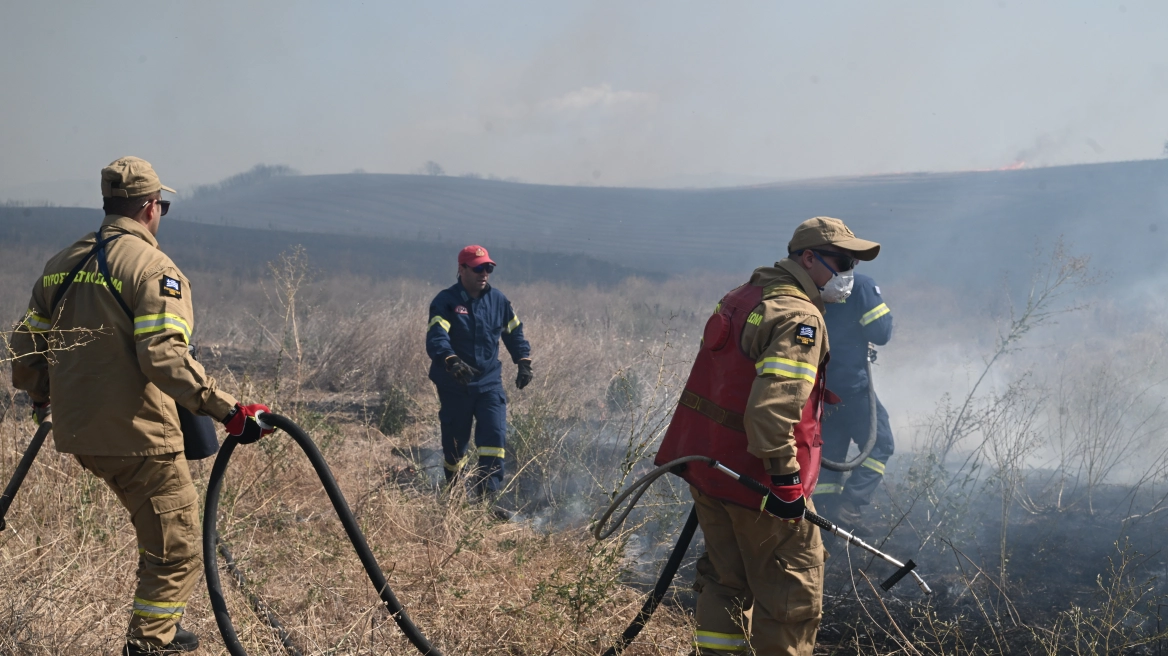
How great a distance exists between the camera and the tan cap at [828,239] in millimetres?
2854

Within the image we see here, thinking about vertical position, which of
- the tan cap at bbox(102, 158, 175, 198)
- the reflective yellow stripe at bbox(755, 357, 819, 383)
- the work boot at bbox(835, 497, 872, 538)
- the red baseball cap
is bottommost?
the work boot at bbox(835, 497, 872, 538)

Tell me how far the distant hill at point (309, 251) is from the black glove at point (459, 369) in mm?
11156

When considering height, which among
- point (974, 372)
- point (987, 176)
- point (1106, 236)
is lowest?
point (974, 372)

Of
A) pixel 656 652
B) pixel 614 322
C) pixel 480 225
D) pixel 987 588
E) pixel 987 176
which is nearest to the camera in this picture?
pixel 656 652

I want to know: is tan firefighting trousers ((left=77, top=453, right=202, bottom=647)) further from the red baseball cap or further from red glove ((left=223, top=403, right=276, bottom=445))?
the red baseball cap

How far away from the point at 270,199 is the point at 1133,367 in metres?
20.5

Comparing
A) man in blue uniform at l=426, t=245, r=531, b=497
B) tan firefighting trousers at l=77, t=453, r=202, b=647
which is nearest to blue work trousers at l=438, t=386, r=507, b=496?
man in blue uniform at l=426, t=245, r=531, b=497

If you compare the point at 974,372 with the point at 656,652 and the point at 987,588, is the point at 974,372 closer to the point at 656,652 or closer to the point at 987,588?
the point at 987,588

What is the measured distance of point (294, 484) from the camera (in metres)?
4.91

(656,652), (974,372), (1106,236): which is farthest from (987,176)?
(656,652)

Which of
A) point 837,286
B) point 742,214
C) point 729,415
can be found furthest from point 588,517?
point 742,214

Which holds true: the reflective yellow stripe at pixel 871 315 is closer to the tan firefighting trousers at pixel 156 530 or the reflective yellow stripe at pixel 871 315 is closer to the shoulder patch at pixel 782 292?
the shoulder patch at pixel 782 292

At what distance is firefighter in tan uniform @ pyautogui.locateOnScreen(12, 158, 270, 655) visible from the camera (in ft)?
8.81

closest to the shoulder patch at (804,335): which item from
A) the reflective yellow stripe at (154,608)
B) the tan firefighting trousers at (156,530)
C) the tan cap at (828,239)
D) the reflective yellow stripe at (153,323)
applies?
the tan cap at (828,239)
